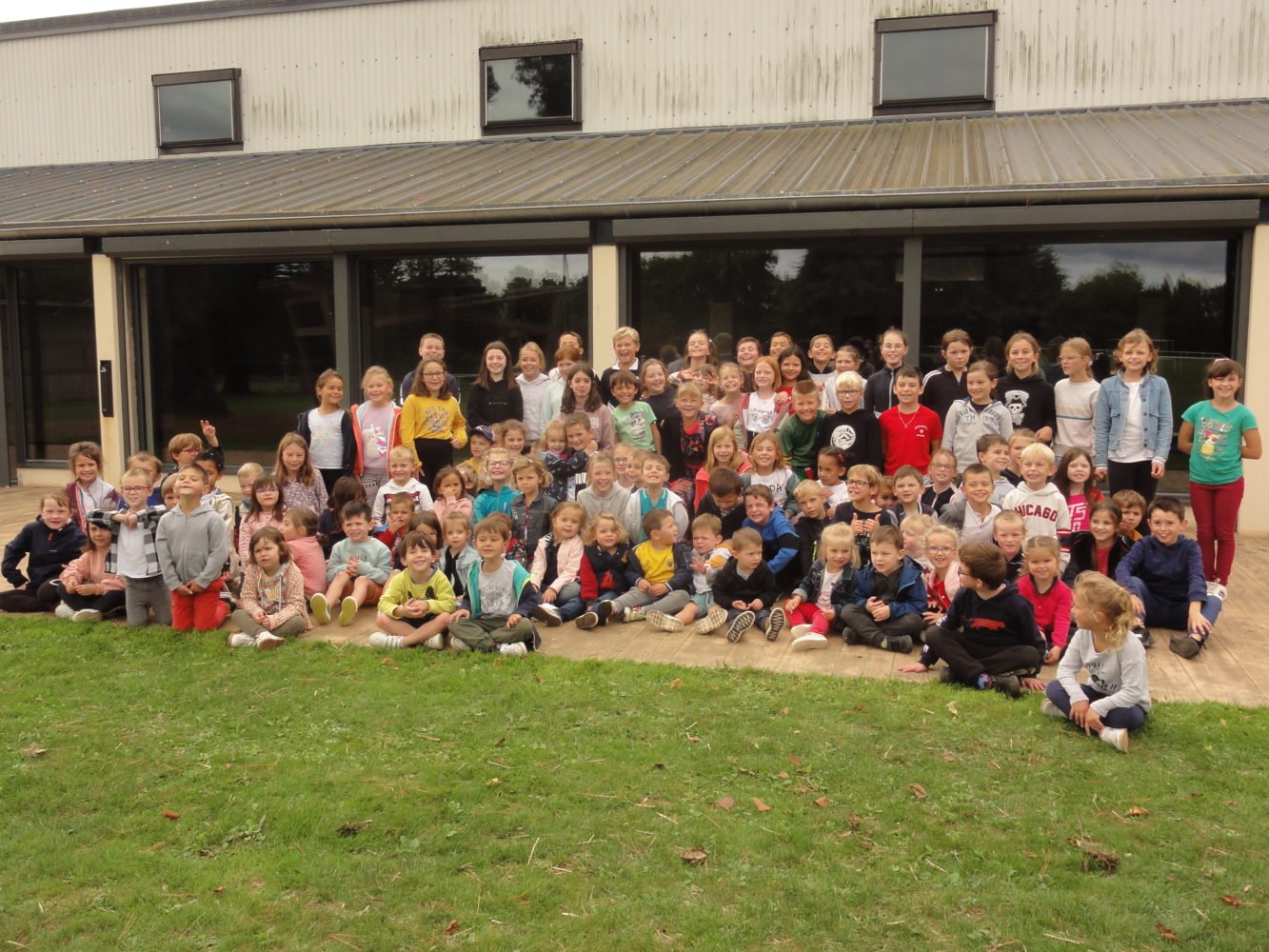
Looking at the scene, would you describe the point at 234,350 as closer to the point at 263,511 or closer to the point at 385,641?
the point at 263,511

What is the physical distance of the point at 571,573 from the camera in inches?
281

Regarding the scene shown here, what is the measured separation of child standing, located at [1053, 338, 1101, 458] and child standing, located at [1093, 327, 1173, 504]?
215 mm

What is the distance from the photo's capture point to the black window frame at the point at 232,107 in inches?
620

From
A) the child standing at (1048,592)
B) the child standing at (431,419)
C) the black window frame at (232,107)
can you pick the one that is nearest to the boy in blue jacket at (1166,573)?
the child standing at (1048,592)

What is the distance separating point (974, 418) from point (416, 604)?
13.1 feet

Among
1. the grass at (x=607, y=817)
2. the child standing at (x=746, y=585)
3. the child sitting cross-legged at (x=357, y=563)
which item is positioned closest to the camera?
the grass at (x=607, y=817)

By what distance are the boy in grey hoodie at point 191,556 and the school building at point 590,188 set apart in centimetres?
498

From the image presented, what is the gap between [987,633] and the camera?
563cm

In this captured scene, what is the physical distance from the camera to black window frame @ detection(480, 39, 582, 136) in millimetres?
14320

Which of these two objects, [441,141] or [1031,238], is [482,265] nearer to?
[441,141]

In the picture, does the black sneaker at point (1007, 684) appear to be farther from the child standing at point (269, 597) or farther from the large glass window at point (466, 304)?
the large glass window at point (466, 304)

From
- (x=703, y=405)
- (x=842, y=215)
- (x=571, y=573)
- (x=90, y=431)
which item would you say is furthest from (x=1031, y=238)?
(x=90, y=431)

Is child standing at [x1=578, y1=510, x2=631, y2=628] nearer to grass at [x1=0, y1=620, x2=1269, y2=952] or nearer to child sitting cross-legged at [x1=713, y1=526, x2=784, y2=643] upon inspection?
child sitting cross-legged at [x1=713, y1=526, x2=784, y2=643]

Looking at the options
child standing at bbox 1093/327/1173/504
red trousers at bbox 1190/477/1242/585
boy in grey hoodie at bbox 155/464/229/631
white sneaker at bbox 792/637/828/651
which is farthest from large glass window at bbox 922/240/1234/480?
boy in grey hoodie at bbox 155/464/229/631
